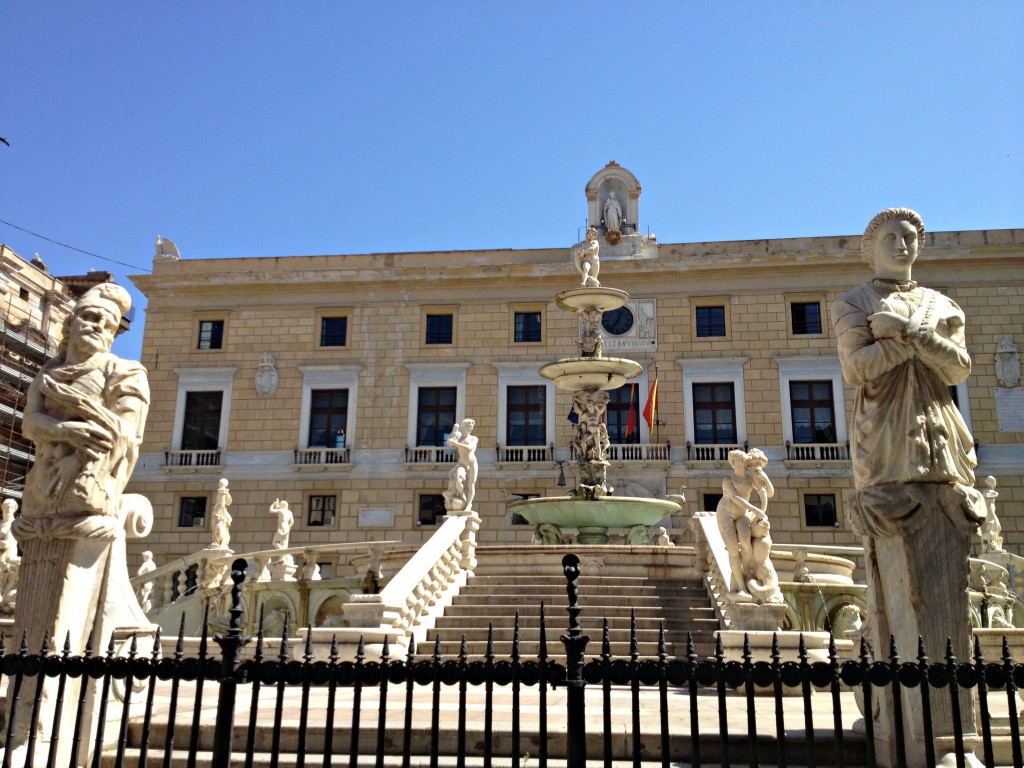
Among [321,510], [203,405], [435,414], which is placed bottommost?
[321,510]

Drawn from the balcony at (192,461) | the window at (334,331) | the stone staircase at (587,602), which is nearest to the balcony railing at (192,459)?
the balcony at (192,461)

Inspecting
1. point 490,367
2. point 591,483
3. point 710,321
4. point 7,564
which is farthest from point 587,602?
point 710,321

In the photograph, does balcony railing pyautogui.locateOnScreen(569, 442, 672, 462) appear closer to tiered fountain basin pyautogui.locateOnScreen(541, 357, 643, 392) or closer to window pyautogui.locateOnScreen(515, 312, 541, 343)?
window pyautogui.locateOnScreen(515, 312, 541, 343)

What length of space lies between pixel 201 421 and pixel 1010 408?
25959 mm

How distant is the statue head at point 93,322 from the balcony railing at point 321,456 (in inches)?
914

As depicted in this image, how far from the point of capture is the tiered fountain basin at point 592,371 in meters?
16.8

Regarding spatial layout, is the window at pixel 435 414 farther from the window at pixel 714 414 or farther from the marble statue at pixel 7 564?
the marble statue at pixel 7 564

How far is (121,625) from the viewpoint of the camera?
5562mm

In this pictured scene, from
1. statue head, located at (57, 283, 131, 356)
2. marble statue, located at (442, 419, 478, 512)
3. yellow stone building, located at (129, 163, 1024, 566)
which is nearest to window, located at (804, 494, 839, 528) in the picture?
yellow stone building, located at (129, 163, 1024, 566)

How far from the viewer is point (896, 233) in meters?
5.56

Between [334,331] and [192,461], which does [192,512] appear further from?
[334,331]

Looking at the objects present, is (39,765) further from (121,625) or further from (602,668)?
(602,668)

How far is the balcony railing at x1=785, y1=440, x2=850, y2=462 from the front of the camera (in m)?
27.2

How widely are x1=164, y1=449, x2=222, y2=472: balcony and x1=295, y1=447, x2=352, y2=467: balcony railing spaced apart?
8.96 feet
